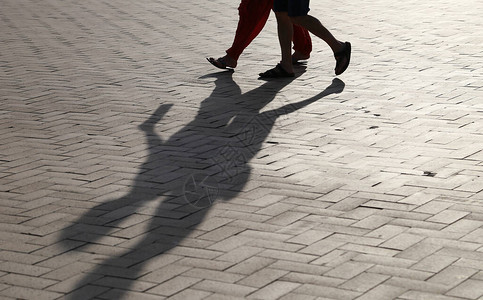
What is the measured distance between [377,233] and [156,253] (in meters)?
1.15

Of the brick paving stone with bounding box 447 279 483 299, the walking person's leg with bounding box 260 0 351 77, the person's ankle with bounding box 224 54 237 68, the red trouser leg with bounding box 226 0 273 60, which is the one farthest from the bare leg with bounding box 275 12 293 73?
the brick paving stone with bounding box 447 279 483 299

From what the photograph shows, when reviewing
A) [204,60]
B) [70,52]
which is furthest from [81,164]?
[70,52]

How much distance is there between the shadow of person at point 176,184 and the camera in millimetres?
4664

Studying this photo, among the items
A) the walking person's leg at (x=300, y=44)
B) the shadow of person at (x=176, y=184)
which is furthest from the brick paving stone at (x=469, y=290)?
the walking person's leg at (x=300, y=44)

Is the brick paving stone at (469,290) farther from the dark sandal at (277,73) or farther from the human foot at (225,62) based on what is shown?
the human foot at (225,62)

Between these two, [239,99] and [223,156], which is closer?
[223,156]

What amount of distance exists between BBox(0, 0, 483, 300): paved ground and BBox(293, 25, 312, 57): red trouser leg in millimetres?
164

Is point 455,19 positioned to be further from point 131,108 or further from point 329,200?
point 329,200

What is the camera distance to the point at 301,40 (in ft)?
31.8

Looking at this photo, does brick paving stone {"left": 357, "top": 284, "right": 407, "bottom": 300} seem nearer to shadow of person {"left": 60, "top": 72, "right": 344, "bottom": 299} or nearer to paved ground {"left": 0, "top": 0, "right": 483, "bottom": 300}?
paved ground {"left": 0, "top": 0, "right": 483, "bottom": 300}

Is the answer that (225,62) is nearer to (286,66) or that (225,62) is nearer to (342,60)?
(286,66)

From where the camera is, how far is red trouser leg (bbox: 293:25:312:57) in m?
9.67

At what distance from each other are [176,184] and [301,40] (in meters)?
4.19

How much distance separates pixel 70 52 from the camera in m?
10.9
